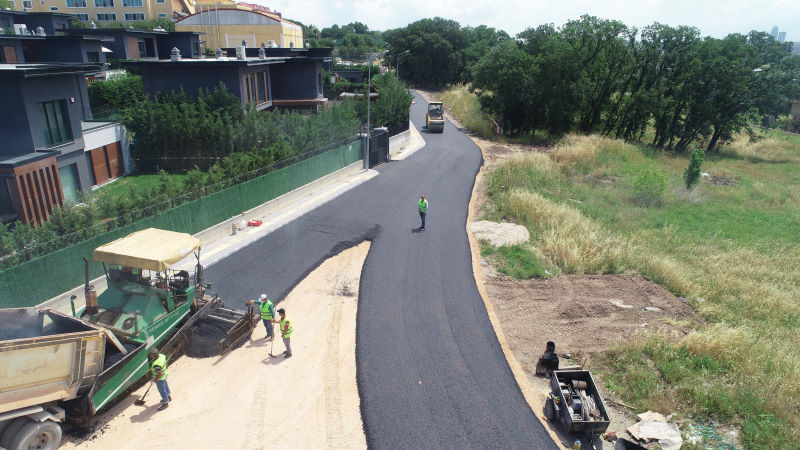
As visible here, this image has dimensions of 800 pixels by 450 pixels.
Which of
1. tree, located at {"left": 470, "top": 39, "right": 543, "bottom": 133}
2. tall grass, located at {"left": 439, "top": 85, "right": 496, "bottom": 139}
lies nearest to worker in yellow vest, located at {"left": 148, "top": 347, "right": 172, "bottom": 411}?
tall grass, located at {"left": 439, "top": 85, "right": 496, "bottom": 139}

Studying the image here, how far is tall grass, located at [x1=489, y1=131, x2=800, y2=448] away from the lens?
37.6 feet

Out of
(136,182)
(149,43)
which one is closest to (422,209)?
(136,182)

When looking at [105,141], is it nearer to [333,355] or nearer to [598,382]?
[333,355]

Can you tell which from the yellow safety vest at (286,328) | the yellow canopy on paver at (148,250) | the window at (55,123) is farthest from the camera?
the window at (55,123)

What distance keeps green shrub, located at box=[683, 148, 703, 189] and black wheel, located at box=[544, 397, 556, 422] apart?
24254 millimetres

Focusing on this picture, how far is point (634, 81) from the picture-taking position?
4578 cm

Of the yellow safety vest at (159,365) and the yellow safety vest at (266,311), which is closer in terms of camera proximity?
the yellow safety vest at (159,365)

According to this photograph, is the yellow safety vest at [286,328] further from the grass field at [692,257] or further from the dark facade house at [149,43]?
the dark facade house at [149,43]

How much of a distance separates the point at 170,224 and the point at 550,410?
13.6m

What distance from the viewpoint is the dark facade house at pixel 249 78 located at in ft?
108

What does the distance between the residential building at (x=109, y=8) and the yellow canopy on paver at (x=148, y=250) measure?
87.5 meters

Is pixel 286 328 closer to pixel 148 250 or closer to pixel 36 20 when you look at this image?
pixel 148 250

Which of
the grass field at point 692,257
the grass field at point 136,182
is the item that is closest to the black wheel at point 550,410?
the grass field at point 692,257

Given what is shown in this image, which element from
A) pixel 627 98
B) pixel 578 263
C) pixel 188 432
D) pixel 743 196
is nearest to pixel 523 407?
pixel 188 432
